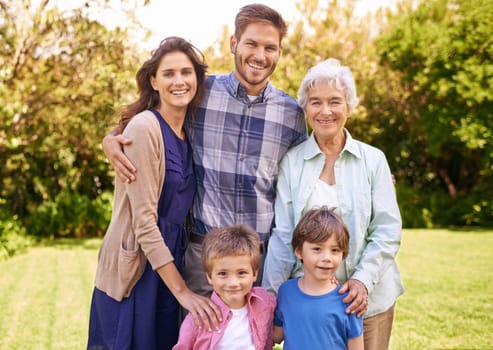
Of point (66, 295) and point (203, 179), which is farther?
point (66, 295)

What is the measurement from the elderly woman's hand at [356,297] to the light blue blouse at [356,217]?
0.29ft

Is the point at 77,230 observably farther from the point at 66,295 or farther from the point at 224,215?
the point at 224,215

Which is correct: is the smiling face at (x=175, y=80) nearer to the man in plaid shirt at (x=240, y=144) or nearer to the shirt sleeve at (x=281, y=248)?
the man in plaid shirt at (x=240, y=144)

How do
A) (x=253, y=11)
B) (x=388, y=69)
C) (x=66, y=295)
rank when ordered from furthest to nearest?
1. (x=388, y=69)
2. (x=66, y=295)
3. (x=253, y=11)

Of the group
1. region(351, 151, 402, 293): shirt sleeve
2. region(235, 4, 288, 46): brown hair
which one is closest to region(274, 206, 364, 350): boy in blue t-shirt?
region(351, 151, 402, 293): shirt sleeve

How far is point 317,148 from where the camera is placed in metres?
2.85

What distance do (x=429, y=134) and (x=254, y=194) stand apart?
1191 cm

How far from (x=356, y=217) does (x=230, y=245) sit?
0.63 meters

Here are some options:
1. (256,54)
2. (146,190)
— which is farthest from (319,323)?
(256,54)

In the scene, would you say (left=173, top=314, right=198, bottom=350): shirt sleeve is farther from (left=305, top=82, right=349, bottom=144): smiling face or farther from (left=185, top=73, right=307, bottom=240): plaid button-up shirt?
(left=305, top=82, right=349, bottom=144): smiling face

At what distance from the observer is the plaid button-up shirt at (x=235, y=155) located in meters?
2.95

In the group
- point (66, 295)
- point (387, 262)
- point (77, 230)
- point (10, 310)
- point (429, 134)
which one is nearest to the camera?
point (387, 262)

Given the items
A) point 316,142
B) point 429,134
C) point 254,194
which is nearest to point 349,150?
point 316,142

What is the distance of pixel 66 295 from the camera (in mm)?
7496
